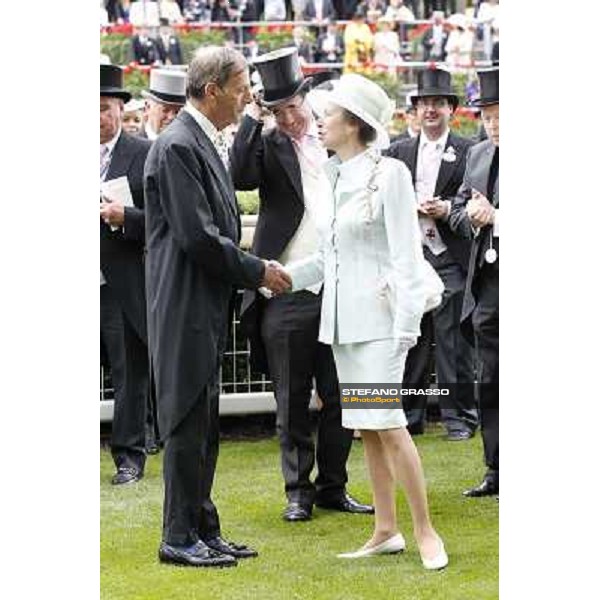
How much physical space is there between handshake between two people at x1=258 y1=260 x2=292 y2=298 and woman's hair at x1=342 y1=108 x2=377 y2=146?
0.39m

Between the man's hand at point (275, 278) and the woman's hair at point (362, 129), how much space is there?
39 centimetres

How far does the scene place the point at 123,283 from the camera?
6.40 metres

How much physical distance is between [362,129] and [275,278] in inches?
A: 17.5

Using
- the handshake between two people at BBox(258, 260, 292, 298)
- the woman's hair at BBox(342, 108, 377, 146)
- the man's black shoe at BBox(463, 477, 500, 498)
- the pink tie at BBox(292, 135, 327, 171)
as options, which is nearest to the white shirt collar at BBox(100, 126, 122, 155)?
the pink tie at BBox(292, 135, 327, 171)

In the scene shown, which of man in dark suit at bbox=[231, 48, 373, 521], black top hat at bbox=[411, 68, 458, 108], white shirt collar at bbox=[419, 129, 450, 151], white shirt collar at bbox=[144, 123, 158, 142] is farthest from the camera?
white shirt collar at bbox=[144, 123, 158, 142]

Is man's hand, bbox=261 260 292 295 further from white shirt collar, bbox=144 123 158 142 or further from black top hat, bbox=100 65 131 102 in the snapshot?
white shirt collar, bbox=144 123 158 142

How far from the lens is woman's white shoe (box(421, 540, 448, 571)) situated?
5.80 meters

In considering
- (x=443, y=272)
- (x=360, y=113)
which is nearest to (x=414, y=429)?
(x=443, y=272)

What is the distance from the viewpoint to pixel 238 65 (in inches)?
229

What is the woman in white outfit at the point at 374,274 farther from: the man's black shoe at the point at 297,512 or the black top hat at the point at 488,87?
the man's black shoe at the point at 297,512

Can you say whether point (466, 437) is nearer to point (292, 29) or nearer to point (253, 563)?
point (253, 563)

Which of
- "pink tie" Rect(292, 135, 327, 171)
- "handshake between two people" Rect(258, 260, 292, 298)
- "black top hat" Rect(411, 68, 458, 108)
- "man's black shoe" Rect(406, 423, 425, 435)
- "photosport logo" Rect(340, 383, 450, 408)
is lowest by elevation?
"man's black shoe" Rect(406, 423, 425, 435)
